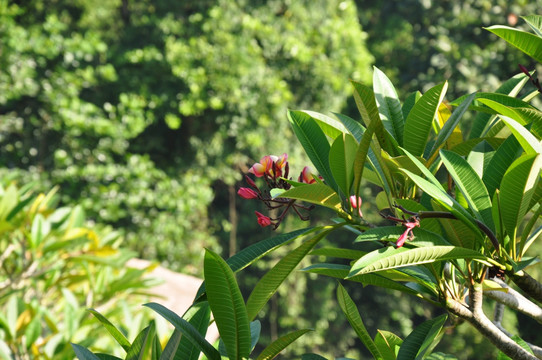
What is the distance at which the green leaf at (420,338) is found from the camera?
0.54m

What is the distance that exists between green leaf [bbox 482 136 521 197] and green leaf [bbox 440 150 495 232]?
3 cm

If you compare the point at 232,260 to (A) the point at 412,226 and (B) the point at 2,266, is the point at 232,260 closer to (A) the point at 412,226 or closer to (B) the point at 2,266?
(A) the point at 412,226

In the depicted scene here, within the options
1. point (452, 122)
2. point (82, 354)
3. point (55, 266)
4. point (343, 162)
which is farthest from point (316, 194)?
point (55, 266)

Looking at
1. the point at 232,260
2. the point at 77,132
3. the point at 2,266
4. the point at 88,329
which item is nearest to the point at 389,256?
the point at 232,260

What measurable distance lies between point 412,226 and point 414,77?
4658mm

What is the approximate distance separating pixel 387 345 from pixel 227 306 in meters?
0.23

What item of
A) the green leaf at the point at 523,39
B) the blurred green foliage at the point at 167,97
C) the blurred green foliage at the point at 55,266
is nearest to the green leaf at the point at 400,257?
the green leaf at the point at 523,39

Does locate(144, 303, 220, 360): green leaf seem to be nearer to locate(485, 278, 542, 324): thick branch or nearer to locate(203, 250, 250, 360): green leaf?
locate(203, 250, 250, 360): green leaf

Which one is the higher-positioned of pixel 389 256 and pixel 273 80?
pixel 389 256

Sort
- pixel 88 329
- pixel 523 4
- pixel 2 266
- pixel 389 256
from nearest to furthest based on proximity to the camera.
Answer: pixel 389 256
pixel 88 329
pixel 2 266
pixel 523 4

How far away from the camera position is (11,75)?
14.4 feet

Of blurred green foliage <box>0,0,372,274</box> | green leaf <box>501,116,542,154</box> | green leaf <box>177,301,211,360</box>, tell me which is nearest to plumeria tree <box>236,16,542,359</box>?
green leaf <box>501,116,542,154</box>

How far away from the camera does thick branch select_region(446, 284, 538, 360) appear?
52 centimetres

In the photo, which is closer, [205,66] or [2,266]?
[2,266]
